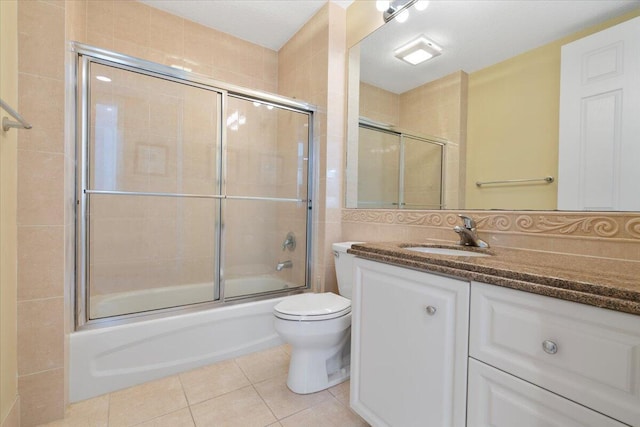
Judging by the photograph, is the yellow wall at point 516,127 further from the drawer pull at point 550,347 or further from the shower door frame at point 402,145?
the drawer pull at point 550,347

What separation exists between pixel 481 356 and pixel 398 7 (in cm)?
192

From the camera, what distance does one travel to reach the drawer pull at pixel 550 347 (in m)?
0.63

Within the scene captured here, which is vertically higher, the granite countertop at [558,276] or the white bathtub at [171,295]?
the granite countertop at [558,276]

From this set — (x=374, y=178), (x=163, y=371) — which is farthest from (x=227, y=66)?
(x=163, y=371)

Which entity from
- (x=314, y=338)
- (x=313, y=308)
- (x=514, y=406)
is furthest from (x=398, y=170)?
(x=514, y=406)

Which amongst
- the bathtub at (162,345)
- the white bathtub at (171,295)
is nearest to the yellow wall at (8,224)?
the bathtub at (162,345)

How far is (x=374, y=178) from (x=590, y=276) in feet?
4.88

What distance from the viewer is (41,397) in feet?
4.01

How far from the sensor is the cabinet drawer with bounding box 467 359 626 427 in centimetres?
61

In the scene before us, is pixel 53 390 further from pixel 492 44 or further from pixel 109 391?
pixel 492 44

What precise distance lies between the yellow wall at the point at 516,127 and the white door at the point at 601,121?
0.12ft

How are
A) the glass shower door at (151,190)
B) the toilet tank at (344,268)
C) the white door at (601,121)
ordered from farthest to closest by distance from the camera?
the glass shower door at (151,190), the toilet tank at (344,268), the white door at (601,121)

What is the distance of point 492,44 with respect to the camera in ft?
4.51

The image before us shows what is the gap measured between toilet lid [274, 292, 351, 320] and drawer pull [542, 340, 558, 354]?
3.12ft
